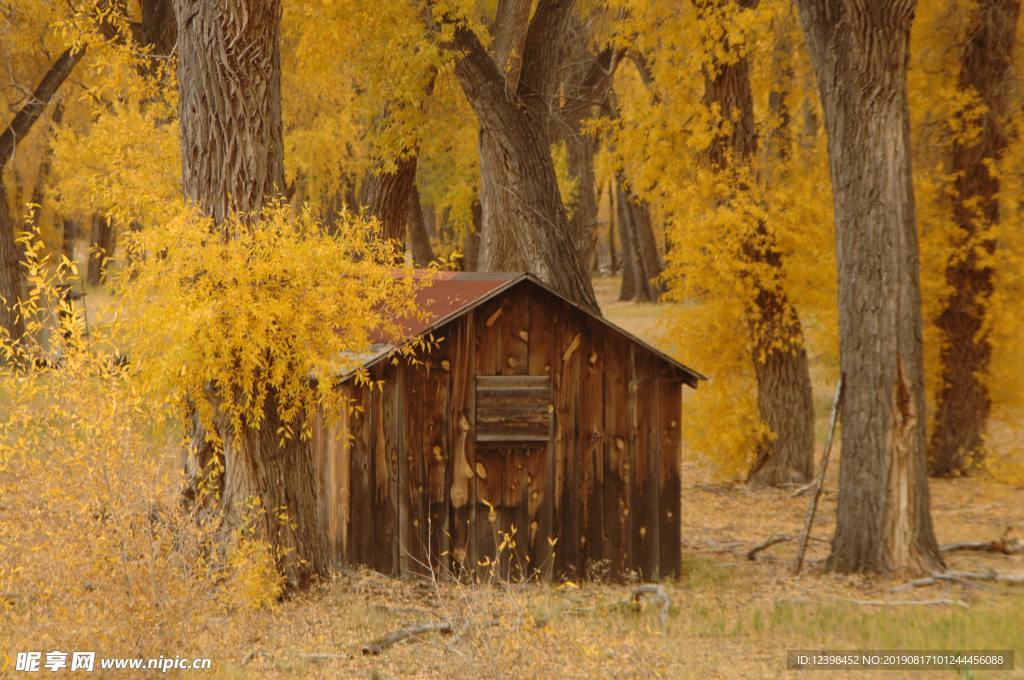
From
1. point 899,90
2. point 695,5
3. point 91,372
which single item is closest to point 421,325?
point 91,372

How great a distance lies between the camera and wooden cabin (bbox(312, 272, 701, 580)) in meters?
11.5

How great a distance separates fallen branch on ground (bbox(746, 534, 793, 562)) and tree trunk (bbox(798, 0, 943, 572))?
76.1 inches

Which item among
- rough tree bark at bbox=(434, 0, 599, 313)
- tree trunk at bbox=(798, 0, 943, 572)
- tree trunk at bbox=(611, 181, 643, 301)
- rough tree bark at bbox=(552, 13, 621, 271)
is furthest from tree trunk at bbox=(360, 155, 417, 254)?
tree trunk at bbox=(611, 181, 643, 301)

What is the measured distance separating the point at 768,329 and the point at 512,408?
6564mm

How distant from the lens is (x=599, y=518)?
40.1 feet

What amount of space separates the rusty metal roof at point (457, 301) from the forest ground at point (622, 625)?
7.41ft

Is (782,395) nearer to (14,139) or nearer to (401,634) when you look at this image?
(401,634)

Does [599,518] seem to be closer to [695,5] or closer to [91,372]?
[91,372]

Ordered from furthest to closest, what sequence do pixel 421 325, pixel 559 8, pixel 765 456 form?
pixel 765 456 → pixel 559 8 → pixel 421 325

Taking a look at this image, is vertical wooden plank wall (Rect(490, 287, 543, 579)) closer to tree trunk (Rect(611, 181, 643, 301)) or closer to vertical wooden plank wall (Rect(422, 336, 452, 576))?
vertical wooden plank wall (Rect(422, 336, 452, 576))

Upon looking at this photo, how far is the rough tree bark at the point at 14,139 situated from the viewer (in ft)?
68.9

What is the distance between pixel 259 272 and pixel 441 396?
3450mm

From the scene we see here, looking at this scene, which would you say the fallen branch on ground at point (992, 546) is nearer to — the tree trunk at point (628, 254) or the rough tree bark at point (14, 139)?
the rough tree bark at point (14, 139)

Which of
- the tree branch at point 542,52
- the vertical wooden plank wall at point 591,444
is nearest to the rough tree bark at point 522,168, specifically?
the tree branch at point 542,52
